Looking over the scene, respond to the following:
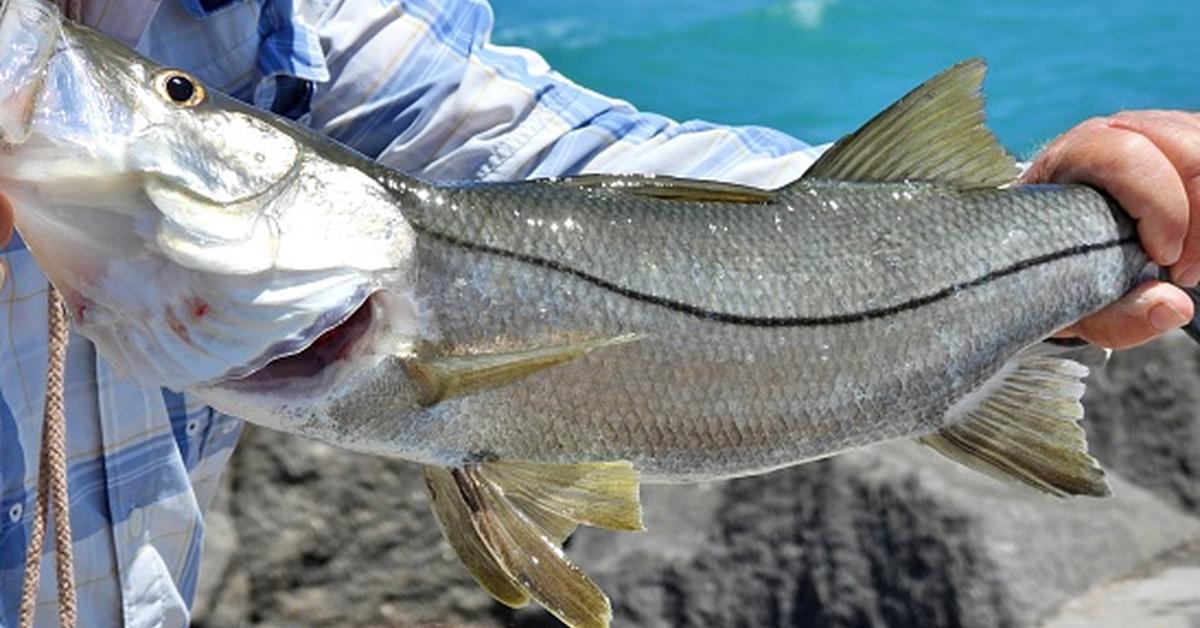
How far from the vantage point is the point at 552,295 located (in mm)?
1747

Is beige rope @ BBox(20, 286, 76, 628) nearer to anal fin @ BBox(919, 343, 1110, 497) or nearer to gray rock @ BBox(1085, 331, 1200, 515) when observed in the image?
anal fin @ BBox(919, 343, 1110, 497)

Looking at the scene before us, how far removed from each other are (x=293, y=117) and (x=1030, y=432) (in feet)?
3.77

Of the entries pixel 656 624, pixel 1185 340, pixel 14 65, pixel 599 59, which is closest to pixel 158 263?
pixel 14 65

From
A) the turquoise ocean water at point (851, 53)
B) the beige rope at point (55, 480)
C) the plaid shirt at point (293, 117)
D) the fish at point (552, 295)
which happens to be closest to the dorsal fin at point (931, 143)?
the fish at point (552, 295)

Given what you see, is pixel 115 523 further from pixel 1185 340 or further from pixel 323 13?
pixel 1185 340

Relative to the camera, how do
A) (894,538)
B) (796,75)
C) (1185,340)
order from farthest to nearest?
(796,75) → (1185,340) → (894,538)

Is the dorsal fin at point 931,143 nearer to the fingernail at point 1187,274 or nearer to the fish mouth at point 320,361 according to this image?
the fingernail at point 1187,274

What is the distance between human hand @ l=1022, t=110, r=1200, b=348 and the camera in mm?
2141

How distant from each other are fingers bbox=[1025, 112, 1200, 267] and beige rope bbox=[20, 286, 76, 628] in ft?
3.80

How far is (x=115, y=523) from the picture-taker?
2549 millimetres

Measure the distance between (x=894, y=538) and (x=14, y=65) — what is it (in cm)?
334

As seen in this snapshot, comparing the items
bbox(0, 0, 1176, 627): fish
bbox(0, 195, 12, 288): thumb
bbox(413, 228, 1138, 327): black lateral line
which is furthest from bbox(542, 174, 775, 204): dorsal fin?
bbox(0, 195, 12, 288): thumb

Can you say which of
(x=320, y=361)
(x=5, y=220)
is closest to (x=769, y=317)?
(x=320, y=361)

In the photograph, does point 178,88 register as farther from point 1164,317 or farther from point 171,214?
point 1164,317
